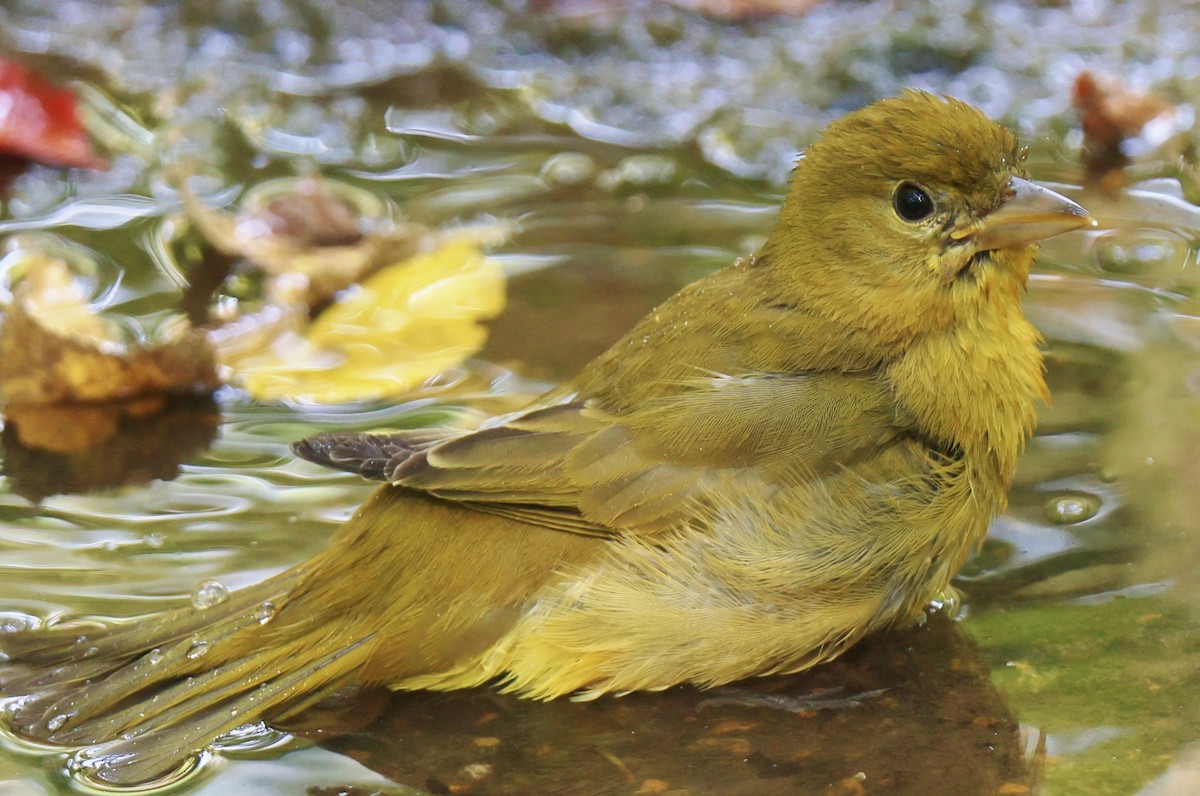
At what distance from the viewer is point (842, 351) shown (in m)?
3.03

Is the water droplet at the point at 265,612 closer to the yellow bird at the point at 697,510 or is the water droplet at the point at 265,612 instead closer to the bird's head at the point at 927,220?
the yellow bird at the point at 697,510

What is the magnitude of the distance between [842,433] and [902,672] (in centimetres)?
51

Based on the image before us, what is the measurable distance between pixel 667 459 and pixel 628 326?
1.26 metres

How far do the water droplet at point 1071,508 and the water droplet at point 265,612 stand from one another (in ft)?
5.75

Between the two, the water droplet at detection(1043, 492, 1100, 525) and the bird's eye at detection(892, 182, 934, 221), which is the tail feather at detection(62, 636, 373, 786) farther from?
the water droplet at detection(1043, 492, 1100, 525)

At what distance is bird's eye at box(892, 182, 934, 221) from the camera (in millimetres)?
3047

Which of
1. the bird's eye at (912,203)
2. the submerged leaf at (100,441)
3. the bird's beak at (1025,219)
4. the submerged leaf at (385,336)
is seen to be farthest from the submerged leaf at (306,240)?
the bird's beak at (1025,219)

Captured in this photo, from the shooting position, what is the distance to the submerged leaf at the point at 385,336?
400 cm

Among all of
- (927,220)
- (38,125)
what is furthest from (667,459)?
(38,125)

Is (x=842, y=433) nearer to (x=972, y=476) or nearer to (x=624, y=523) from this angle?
(x=972, y=476)

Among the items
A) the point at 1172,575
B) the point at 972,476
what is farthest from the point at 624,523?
the point at 1172,575

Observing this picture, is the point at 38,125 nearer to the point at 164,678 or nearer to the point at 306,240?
the point at 306,240

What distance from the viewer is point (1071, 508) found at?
334 cm

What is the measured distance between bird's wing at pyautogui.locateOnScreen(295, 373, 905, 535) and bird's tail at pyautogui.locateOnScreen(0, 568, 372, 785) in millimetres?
368
